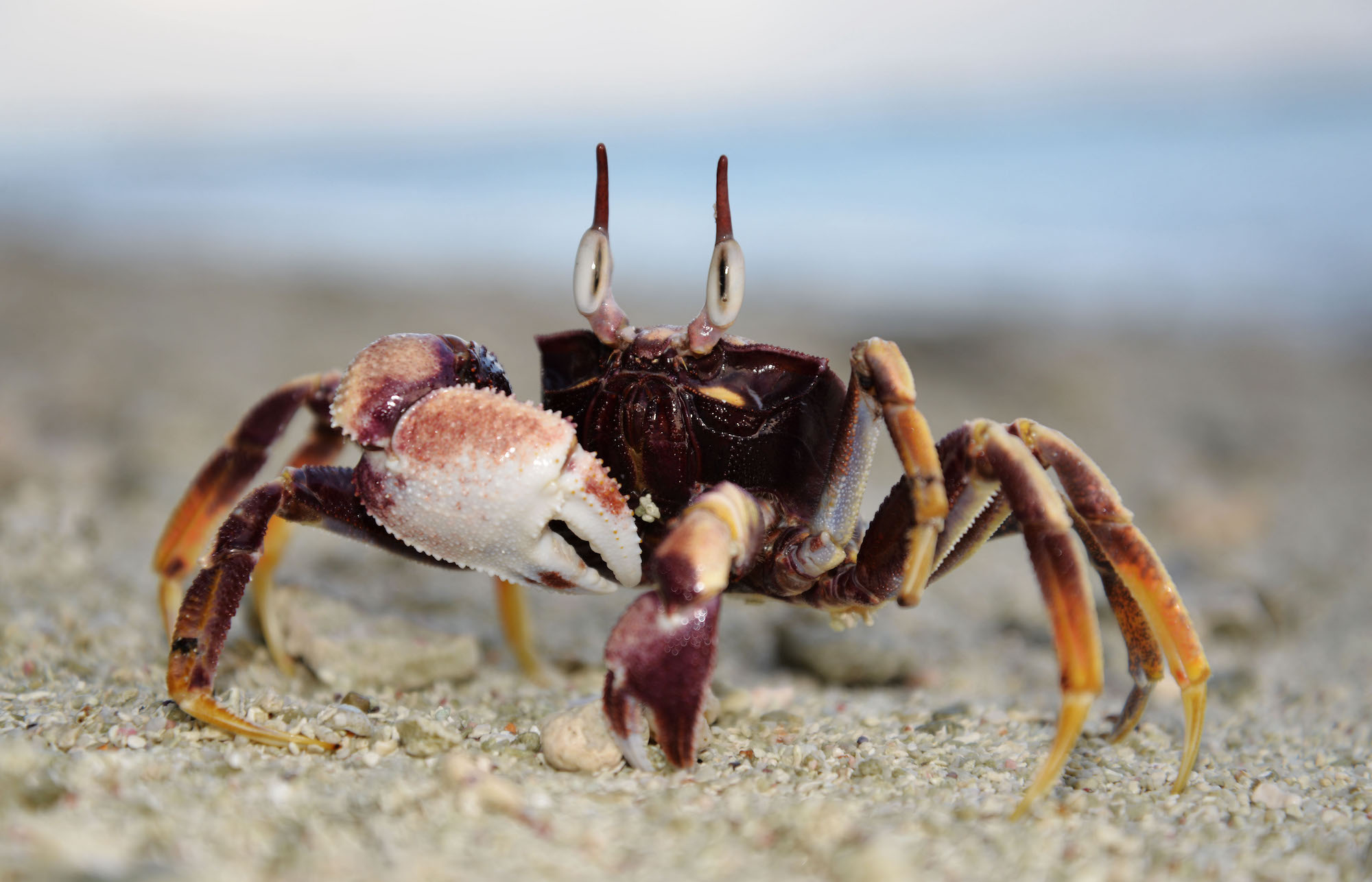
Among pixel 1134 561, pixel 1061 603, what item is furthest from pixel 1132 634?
pixel 1061 603

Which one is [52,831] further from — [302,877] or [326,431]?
[326,431]

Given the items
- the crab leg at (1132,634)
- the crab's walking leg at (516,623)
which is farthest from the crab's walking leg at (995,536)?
the crab's walking leg at (516,623)

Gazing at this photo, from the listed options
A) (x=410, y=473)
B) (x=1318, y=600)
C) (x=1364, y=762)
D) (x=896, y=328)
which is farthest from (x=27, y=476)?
(x=896, y=328)

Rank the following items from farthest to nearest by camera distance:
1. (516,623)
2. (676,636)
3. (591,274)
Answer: (516,623), (591,274), (676,636)

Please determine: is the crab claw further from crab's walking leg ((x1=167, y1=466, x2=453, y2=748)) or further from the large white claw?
crab's walking leg ((x1=167, y1=466, x2=453, y2=748))

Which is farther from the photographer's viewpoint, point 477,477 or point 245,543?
point 245,543

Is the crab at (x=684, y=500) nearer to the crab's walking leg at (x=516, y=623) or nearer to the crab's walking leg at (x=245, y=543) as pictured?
the crab's walking leg at (x=245, y=543)

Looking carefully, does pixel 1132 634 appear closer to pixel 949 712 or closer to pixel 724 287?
pixel 949 712
